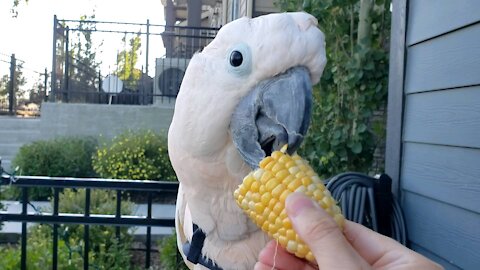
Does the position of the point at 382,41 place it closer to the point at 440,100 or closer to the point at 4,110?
the point at 440,100

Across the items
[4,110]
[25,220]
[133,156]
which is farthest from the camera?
[4,110]

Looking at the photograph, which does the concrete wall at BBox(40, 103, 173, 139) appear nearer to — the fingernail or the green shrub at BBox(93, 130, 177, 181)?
the green shrub at BBox(93, 130, 177, 181)

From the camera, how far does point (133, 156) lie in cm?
596

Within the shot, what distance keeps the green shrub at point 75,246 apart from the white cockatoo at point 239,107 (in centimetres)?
203

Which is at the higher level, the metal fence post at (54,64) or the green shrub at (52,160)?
the metal fence post at (54,64)

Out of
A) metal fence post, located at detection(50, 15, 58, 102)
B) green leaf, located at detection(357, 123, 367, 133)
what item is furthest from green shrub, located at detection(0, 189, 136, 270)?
metal fence post, located at detection(50, 15, 58, 102)

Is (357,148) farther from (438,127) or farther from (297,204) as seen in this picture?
(297,204)

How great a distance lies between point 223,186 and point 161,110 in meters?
6.16

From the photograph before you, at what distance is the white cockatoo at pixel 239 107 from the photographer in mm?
1176

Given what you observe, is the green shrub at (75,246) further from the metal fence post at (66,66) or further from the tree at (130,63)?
the tree at (130,63)

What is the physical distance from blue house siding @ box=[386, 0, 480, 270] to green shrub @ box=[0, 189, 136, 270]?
2124 millimetres

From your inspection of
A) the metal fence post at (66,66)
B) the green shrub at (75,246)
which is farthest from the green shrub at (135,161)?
the metal fence post at (66,66)

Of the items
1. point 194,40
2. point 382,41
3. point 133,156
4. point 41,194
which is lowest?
point 41,194

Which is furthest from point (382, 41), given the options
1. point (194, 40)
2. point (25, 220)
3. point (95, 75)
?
point (95, 75)
